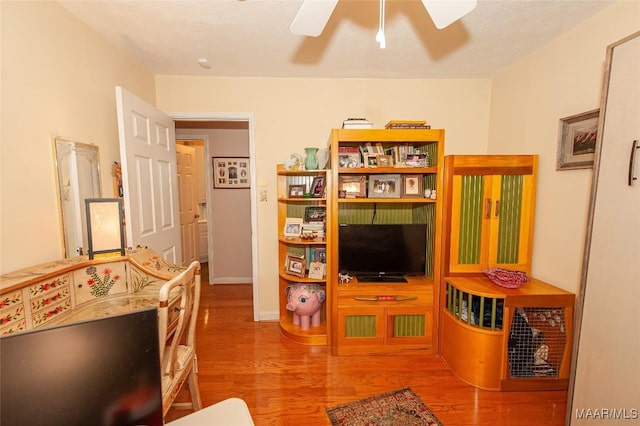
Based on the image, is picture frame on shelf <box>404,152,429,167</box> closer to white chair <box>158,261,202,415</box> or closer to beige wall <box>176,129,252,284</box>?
white chair <box>158,261,202,415</box>

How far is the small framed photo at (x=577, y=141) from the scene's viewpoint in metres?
1.77

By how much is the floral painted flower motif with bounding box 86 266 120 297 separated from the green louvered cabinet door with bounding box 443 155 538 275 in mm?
2357

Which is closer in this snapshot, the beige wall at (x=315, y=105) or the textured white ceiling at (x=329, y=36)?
the textured white ceiling at (x=329, y=36)

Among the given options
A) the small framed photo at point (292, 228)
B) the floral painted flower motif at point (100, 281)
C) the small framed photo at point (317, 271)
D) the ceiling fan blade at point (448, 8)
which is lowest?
the small framed photo at point (317, 271)

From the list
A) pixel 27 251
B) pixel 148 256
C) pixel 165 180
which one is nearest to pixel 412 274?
pixel 148 256

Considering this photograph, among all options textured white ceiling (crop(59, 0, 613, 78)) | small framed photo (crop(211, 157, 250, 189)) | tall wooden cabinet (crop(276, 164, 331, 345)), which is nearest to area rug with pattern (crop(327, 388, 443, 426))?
tall wooden cabinet (crop(276, 164, 331, 345))

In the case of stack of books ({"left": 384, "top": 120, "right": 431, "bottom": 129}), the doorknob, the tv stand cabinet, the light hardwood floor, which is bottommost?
the light hardwood floor

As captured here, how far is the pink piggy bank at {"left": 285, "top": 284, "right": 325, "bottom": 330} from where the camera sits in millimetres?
2482

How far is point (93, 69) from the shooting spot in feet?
6.07

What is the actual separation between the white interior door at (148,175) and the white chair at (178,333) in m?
0.75

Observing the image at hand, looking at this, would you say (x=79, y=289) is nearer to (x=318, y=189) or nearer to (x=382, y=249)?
(x=318, y=189)

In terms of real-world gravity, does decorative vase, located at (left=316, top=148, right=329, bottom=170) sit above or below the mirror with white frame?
above

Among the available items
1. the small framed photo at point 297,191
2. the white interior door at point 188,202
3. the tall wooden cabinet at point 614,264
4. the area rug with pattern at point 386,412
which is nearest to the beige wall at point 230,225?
the white interior door at point 188,202

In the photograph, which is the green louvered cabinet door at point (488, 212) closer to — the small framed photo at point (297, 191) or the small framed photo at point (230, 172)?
the small framed photo at point (297, 191)
